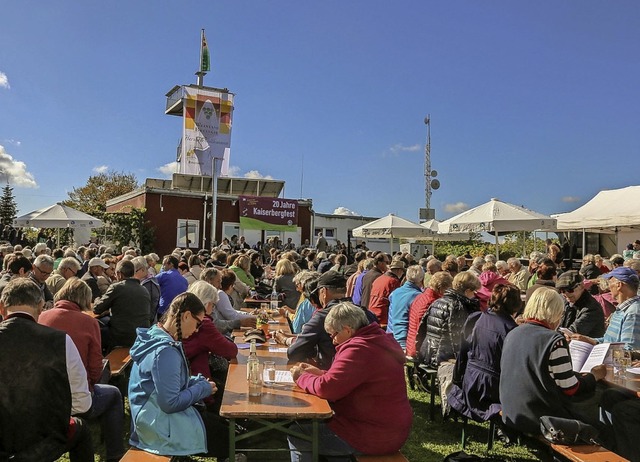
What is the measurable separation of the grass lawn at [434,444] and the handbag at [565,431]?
24.8 inches

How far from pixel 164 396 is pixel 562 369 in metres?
2.67

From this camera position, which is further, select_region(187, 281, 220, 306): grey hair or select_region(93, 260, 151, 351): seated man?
select_region(93, 260, 151, 351): seated man

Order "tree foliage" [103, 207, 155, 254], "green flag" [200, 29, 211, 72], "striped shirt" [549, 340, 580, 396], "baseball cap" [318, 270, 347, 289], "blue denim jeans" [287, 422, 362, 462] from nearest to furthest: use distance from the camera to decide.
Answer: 1. "blue denim jeans" [287, 422, 362, 462]
2. "striped shirt" [549, 340, 580, 396]
3. "baseball cap" [318, 270, 347, 289]
4. "tree foliage" [103, 207, 155, 254]
5. "green flag" [200, 29, 211, 72]

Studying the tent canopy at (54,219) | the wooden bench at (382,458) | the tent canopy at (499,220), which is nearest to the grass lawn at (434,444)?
the wooden bench at (382,458)

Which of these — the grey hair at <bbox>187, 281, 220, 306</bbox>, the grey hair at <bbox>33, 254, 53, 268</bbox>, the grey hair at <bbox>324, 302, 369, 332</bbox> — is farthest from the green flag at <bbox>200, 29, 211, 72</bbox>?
the grey hair at <bbox>324, 302, 369, 332</bbox>

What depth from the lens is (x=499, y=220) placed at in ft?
40.3

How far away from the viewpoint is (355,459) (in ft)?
11.4

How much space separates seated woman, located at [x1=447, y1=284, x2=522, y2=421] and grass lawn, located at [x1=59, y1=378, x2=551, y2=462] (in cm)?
44

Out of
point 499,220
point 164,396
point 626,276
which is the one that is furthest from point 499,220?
point 164,396

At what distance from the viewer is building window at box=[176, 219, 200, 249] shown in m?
25.0

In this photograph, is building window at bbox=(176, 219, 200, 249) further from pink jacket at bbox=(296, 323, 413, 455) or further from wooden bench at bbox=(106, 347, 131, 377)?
pink jacket at bbox=(296, 323, 413, 455)

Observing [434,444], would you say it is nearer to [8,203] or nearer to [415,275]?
[415,275]

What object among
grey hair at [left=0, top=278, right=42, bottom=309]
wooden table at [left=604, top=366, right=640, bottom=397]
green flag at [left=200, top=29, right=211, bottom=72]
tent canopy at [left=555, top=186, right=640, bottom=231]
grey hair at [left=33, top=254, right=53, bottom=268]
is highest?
green flag at [left=200, top=29, right=211, bottom=72]

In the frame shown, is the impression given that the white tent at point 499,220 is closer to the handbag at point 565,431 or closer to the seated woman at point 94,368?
the handbag at point 565,431
